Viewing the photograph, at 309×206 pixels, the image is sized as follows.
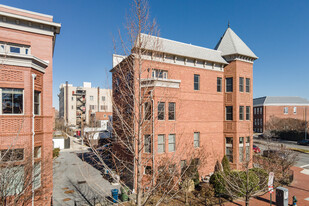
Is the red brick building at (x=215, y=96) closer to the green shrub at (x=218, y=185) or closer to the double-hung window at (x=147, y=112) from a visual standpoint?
the green shrub at (x=218, y=185)

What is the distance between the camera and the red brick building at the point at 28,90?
9.91m


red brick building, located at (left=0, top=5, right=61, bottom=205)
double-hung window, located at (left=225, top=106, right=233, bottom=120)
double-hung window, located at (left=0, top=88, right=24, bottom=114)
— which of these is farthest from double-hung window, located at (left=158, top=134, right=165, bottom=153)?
double-hung window, located at (left=0, top=88, right=24, bottom=114)

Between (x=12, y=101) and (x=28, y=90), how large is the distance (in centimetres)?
100

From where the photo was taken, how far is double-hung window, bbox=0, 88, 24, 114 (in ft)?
32.6

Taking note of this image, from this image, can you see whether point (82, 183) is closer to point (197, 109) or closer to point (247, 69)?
point (197, 109)

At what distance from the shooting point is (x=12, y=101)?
33.3 feet

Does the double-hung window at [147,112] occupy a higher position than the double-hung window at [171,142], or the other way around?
the double-hung window at [147,112]

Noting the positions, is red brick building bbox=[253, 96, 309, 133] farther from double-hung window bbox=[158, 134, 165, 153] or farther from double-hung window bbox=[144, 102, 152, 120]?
double-hung window bbox=[144, 102, 152, 120]

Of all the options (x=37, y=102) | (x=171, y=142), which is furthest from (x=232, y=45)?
(x=37, y=102)

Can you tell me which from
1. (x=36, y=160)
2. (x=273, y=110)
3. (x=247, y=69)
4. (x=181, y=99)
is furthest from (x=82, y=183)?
(x=273, y=110)

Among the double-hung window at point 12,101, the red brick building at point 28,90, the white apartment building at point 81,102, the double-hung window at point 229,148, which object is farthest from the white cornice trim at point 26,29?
the white apartment building at point 81,102

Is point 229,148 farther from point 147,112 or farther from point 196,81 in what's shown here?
point 147,112

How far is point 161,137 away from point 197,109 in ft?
18.1

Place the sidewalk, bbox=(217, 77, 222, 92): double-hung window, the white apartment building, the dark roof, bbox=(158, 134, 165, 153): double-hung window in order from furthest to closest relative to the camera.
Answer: the white apartment building → the dark roof → bbox=(217, 77, 222, 92): double-hung window → bbox=(158, 134, 165, 153): double-hung window → the sidewalk
